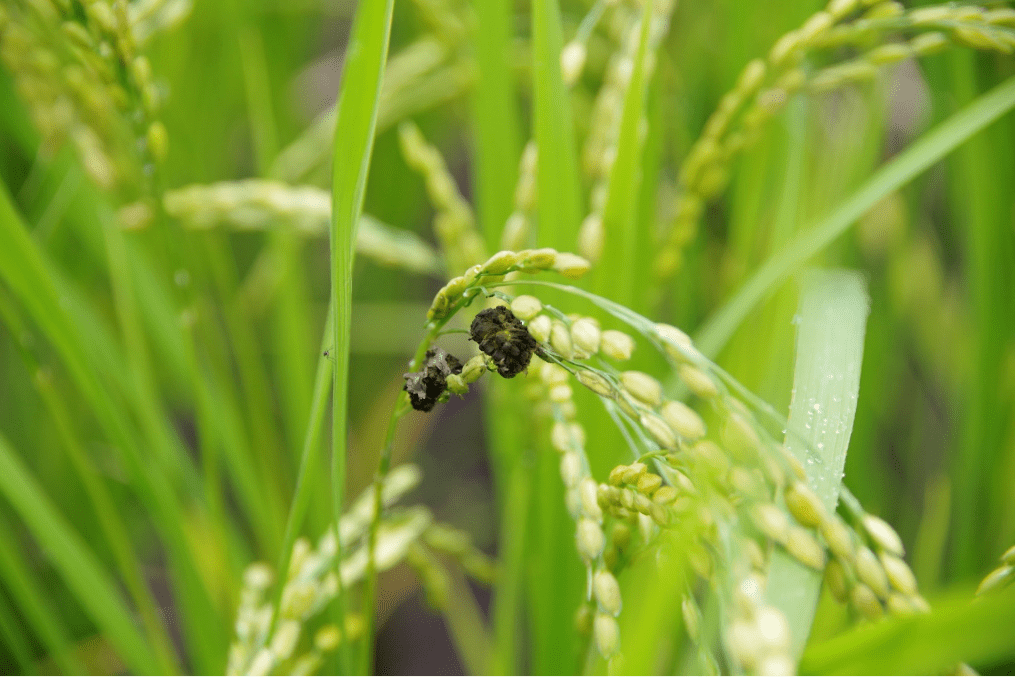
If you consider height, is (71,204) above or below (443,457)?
above

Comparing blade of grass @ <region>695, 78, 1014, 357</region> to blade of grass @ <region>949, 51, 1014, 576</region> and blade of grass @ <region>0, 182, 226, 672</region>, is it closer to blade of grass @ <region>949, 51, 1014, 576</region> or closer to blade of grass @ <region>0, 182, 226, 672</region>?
blade of grass @ <region>949, 51, 1014, 576</region>

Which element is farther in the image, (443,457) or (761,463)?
(443,457)

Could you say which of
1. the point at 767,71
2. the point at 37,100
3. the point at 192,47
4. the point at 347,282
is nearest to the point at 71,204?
the point at 37,100

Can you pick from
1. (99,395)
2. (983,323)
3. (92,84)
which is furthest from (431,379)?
(983,323)

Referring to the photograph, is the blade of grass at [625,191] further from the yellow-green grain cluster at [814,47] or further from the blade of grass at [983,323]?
the blade of grass at [983,323]

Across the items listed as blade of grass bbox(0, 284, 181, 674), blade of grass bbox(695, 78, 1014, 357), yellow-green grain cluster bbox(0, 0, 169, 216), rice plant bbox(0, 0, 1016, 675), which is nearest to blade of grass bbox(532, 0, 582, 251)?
rice plant bbox(0, 0, 1016, 675)

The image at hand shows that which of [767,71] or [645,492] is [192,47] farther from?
[645,492]

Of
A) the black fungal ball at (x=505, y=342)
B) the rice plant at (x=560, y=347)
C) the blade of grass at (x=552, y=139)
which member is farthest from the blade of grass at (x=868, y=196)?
the black fungal ball at (x=505, y=342)

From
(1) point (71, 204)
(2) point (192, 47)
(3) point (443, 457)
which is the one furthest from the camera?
(3) point (443, 457)

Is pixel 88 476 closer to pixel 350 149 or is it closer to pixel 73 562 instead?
pixel 73 562
